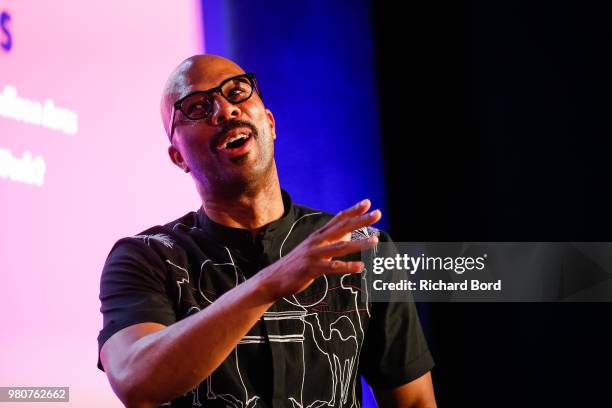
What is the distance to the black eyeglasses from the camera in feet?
5.57

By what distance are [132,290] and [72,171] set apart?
2.35ft

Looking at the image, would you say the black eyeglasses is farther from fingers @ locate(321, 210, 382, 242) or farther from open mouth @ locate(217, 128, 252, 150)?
fingers @ locate(321, 210, 382, 242)

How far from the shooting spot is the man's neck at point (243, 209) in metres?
1.69

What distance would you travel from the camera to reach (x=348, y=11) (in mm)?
2693

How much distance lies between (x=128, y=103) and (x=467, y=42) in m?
1.15

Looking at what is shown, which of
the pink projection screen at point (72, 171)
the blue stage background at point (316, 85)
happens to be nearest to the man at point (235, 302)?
the pink projection screen at point (72, 171)

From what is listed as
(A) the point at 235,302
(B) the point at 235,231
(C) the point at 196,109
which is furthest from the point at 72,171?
(A) the point at 235,302

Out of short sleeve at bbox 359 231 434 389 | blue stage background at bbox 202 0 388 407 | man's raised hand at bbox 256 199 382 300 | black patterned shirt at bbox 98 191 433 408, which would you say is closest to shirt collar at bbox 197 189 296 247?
black patterned shirt at bbox 98 191 433 408

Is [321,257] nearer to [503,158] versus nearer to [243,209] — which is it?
[243,209]

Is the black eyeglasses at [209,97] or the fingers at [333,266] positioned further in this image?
the black eyeglasses at [209,97]

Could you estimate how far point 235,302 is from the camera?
1.21 m

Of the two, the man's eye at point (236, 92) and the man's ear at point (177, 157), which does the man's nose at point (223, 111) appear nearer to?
the man's eye at point (236, 92)

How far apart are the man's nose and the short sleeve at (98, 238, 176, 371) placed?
1.04 ft

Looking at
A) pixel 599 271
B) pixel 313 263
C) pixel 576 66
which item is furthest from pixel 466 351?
pixel 313 263
